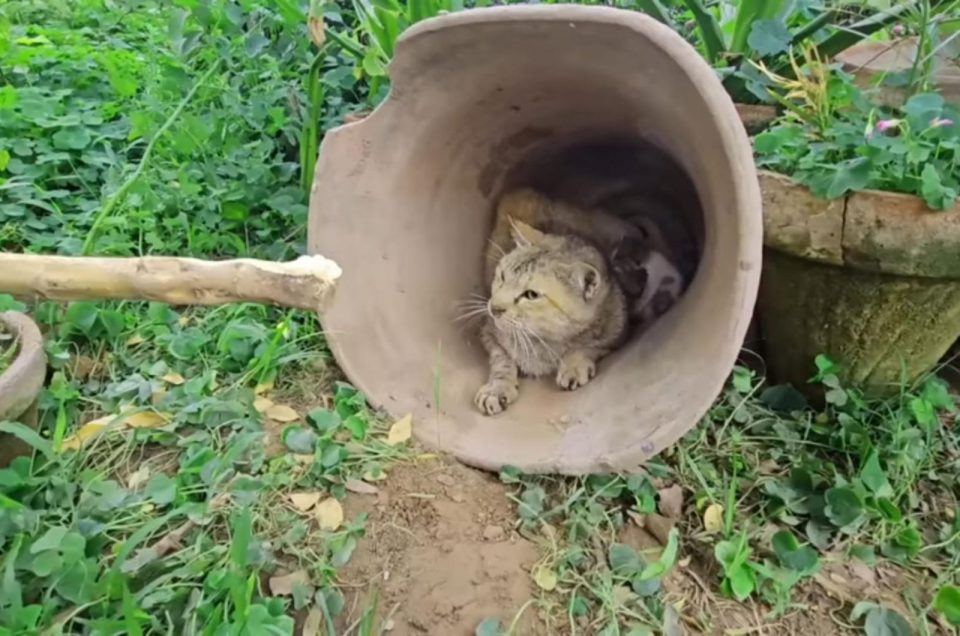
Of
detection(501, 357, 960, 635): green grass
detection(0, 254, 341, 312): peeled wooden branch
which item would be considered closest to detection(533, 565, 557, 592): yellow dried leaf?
detection(501, 357, 960, 635): green grass

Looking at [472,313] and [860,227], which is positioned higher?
[860,227]

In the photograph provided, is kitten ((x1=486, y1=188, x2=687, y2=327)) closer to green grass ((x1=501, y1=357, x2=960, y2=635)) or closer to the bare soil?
green grass ((x1=501, y1=357, x2=960, y2=635))

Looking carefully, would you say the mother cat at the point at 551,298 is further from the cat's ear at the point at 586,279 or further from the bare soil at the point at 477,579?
the bare soil at the point at 477,579

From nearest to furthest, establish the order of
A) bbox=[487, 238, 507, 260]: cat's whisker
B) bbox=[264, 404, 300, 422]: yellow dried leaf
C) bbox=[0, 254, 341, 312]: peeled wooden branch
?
bbox=[0, 254, 341, 312]: peeled wooden branch, bbox=[264, 404, 300, 422]: yellow dried leaf, bbox=[487, 238, 507, 260]: cat's whisker

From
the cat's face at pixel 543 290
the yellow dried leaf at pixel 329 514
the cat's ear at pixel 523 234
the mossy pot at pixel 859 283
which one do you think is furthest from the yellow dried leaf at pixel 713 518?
the cat's ear at pixel 523 234

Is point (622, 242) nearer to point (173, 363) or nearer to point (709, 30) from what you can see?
point (709, 30)

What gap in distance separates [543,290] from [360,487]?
0.71 meters

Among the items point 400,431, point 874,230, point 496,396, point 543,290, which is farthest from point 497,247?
point 874,230

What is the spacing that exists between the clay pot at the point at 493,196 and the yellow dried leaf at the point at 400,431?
0.03 metres

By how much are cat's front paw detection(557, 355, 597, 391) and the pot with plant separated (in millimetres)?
444

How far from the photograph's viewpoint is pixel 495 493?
5.85ft

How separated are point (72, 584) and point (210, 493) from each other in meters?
0.29

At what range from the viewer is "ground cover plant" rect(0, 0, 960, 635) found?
1.50 meters

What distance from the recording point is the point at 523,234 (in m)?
2.23
